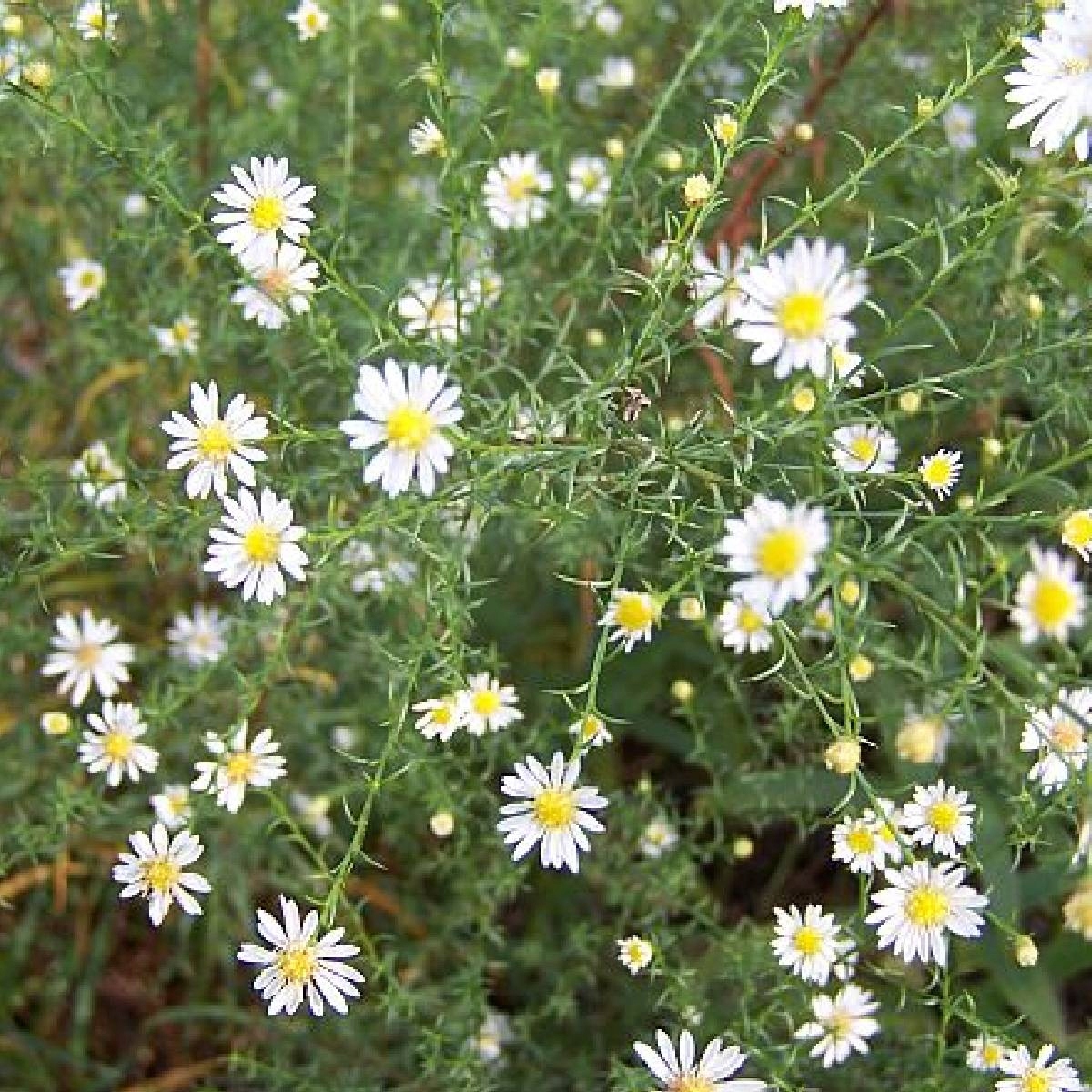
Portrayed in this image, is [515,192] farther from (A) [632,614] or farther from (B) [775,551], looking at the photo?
(B) [775,551]

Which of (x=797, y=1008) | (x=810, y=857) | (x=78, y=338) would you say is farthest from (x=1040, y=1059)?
(x=78, y=338)

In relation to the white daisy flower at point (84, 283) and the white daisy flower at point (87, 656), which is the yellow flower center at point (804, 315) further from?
the white daisy flower at point (84, 283)

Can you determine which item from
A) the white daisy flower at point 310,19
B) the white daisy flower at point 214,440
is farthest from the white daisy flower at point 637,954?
the white daisy flower at point 310,19

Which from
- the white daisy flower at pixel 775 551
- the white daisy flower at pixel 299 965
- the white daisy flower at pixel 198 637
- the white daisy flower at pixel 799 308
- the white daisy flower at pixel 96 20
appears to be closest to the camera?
the white daisy flower at pixel 775 551

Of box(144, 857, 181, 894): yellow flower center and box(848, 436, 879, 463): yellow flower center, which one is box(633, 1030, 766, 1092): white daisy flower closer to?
box(144, 857, 181, 894): yellow flower center

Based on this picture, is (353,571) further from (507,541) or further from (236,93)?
(236,93)

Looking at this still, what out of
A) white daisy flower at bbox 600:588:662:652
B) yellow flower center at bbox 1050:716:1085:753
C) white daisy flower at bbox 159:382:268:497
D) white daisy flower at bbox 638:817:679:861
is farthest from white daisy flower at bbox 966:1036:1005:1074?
white daisy flower at bbox 159:382:268:497
